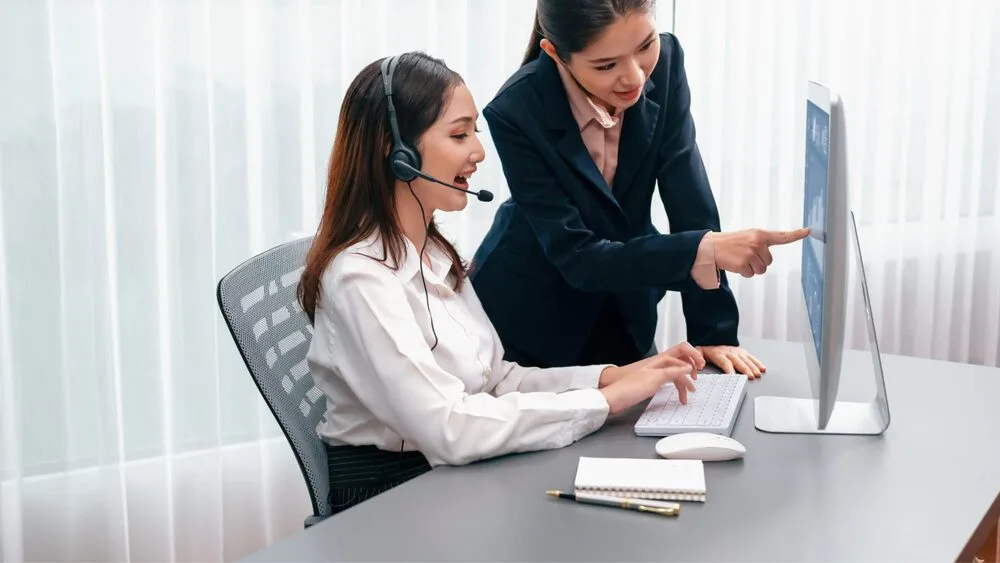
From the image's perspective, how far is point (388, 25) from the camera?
2.45 metres

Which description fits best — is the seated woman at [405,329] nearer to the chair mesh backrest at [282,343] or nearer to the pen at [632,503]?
the chair mesh backrest at [282,343]

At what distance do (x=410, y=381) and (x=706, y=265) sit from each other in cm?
53

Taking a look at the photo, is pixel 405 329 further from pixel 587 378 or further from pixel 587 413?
pixel 587 378

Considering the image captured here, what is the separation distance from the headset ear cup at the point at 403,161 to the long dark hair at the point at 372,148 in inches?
1.5

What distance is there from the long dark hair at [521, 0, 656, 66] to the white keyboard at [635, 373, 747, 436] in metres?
0.54

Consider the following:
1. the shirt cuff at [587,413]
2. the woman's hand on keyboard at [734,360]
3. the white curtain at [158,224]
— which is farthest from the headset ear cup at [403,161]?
the white curtain at [158,224]

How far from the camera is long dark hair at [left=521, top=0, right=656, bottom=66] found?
1.50 metres

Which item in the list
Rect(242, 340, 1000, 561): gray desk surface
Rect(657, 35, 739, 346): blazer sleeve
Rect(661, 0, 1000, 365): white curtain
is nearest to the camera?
Rect(242, 340, 1000, 561): gray desk surface

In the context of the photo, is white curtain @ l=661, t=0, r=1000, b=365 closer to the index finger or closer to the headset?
the index finger

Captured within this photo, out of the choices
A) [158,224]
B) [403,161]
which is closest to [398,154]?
[403,161]

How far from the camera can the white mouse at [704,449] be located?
128 cm

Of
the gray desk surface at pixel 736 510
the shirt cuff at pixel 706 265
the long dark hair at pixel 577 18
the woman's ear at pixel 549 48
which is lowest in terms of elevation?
the gray desk surface at pixel 736 510

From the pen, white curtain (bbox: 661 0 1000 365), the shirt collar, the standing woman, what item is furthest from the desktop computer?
white curtain (bbox: 661 0 1000 365)

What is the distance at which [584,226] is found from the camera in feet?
5.57
